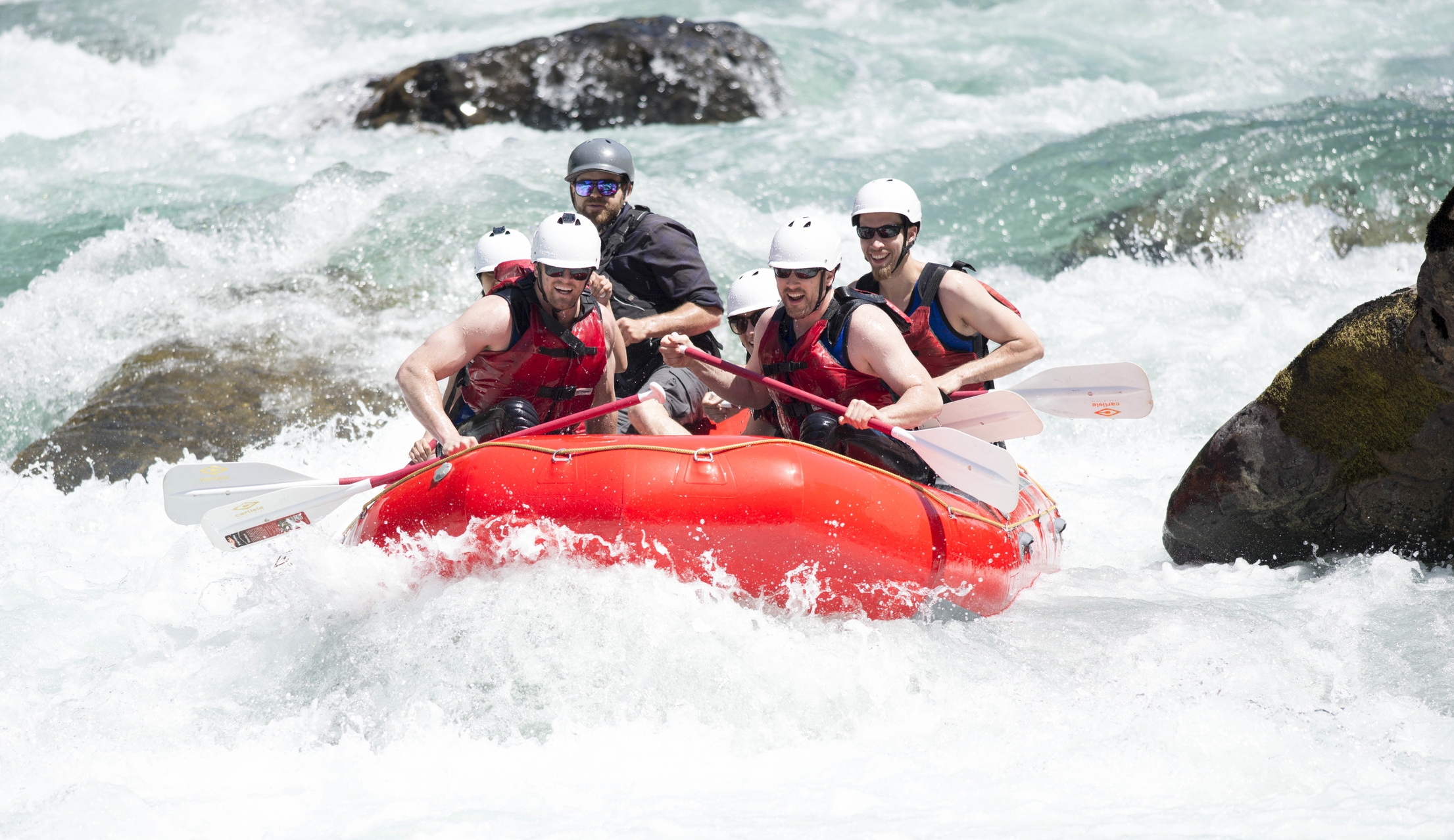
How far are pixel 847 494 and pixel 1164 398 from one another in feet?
15.6

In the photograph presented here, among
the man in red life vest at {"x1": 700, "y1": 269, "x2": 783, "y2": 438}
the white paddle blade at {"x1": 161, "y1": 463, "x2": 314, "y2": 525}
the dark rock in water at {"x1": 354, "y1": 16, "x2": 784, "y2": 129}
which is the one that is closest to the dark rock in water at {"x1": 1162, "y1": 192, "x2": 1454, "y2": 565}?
the man in red life vest at {"x1": 700, "y1": 269, "x2": 783, "y2": 438}

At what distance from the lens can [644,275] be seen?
18.4 feet

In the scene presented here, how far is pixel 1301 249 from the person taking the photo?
385 inches

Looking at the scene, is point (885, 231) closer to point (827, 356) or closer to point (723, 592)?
point (827, 356)

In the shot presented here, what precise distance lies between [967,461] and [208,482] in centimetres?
287

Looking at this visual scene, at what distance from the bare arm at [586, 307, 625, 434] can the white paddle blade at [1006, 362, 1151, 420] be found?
1708mm

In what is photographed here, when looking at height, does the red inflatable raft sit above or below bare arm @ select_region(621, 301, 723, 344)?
below

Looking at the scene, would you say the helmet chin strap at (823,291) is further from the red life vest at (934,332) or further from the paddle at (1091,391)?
the paddle at (1091,391)

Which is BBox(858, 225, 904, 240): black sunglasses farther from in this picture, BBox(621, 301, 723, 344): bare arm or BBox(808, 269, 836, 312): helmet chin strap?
BBox(621, 301, 723, 344): bare arm

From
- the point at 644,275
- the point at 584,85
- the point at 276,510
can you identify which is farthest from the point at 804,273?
the point at 584,85

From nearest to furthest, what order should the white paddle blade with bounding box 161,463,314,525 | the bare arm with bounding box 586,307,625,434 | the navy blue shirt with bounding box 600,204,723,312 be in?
the white paddle blade with bounding box 161,463,314,525, the bare arm with bounding box 586,307,625,434, the navy blue shirt with bounding box 600,204,723,312

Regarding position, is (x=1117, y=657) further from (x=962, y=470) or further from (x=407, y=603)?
(x=407, y=603)

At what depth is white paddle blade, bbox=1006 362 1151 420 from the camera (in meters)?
5.26

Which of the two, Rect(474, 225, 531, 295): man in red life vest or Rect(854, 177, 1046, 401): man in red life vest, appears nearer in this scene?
Rect(854, 177, 1046, 401): man in red life vest
